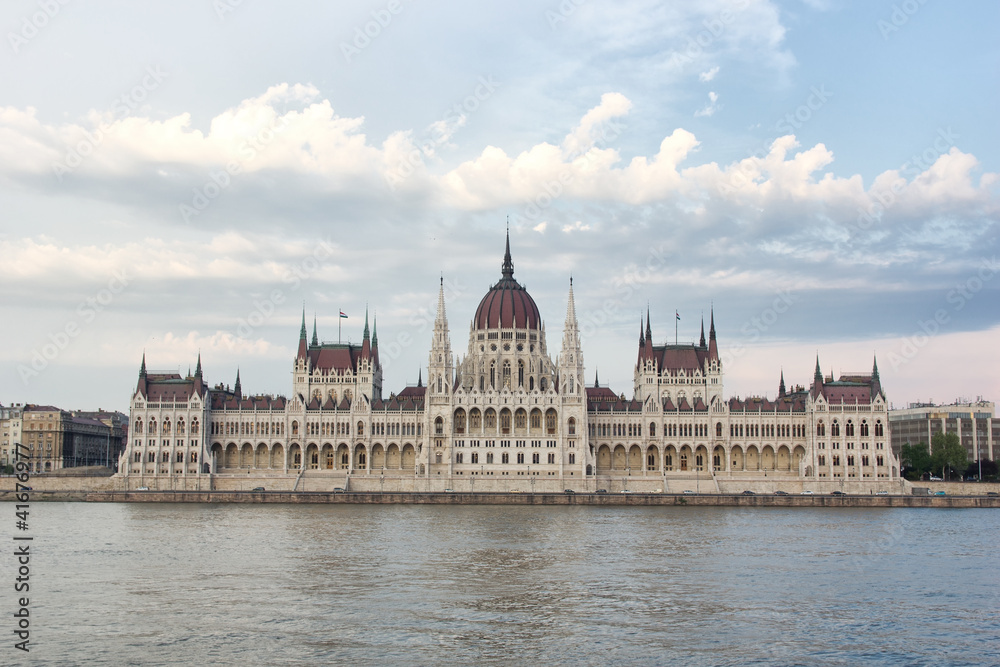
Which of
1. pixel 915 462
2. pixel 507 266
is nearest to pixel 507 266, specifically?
pixel 507 266

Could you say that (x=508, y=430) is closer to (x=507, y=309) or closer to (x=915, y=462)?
(x=507, y=309)

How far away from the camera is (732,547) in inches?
2437

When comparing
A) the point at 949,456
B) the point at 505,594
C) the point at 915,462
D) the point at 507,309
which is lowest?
the point at 505,594

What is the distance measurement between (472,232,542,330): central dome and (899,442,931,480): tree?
46.0 meters

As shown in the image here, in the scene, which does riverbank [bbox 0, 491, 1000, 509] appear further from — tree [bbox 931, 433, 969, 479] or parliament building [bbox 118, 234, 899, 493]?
tree [bbox 931, 433, 969, 479]

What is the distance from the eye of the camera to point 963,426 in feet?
541

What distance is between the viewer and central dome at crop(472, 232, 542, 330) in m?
128

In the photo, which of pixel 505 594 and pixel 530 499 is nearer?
pixel 505 594

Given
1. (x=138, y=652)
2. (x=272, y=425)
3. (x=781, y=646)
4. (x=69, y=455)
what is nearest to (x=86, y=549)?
(x=138, y=652)

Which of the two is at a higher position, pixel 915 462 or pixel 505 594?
pixel 915 462

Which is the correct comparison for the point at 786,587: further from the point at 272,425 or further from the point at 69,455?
the point at 69,455

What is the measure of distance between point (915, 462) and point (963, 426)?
137 feet

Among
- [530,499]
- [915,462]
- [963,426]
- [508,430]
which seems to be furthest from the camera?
[963,426]

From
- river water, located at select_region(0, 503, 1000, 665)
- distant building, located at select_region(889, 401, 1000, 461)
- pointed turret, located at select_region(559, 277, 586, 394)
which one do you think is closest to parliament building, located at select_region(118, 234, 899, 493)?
pointed turret, located at select_region(559, 277, 586, 394)
